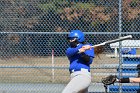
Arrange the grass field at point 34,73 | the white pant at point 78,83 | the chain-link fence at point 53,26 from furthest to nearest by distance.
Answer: the grass field at point 34,73
the chain-link fence at point 53,26
the white pant at point 78,83

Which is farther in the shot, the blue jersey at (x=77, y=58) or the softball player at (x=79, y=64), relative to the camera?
the blue jersey at (x=77, y=58)

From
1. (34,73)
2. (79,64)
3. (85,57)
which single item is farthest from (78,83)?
(34,73)

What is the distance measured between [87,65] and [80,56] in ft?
0.68

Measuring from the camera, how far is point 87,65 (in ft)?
28.0

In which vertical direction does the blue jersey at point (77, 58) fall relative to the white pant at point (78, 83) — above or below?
above

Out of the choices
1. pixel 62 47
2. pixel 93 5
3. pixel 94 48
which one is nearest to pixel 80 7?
pixel 93 5

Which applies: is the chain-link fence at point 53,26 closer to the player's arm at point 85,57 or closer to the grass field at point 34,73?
the grass field at point 34,73

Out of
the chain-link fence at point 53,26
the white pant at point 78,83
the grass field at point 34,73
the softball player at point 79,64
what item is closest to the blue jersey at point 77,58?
the softball player at point 79,64

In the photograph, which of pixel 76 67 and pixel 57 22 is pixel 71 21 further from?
pixel 76 67

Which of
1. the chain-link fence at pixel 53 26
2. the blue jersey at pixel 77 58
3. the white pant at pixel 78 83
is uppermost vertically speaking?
the chain-link fence at pixel 53 26

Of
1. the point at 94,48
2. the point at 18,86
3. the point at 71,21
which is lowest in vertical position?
the point at 18,86

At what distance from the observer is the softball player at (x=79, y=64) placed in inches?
326

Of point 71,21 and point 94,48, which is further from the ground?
point 71,21

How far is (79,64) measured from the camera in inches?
332
